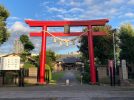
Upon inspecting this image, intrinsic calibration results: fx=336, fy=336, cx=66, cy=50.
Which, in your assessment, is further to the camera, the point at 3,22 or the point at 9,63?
the point at 3,22

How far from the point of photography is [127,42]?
51.2 meters

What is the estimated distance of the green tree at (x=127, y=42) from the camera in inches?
1975

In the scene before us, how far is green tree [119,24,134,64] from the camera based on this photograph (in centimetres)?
5016

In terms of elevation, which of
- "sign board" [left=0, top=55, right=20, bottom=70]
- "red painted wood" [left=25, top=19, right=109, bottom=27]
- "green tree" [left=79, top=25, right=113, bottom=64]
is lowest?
"sign board" [left=0, top=55, right=20, bottom=70]

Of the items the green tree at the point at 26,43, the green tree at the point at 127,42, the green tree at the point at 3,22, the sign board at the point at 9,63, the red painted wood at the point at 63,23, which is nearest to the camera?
the sign board at the point at 9,63

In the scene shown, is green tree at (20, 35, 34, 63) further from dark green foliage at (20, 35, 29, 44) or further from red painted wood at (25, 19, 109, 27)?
red painted wood at (25, 19, 109, 27)

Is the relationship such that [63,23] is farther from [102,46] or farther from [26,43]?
[26,43]

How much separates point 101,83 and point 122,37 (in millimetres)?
20109

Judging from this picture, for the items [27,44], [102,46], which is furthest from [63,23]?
[27,44]

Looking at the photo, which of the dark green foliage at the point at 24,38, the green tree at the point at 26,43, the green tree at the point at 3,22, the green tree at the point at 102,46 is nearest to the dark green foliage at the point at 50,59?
the green tree at the point at 26,43

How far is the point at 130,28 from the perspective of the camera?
54219 mm

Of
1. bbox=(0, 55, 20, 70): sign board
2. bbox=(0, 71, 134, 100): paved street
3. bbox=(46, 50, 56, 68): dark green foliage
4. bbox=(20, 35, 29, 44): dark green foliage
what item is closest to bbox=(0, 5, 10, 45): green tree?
bbox=(0, 55, 20, 70): sign board

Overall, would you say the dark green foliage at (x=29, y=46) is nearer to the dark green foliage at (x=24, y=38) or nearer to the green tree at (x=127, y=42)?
the dark green foliage at (x=24, y=38)

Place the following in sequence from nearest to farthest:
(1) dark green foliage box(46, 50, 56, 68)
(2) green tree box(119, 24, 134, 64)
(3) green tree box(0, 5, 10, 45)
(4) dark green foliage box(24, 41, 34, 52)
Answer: (3) green tree box(0, 5, 10, 45) → (2) green tree box(119, 24, 134, 64) → (4) dark green foliage box(24, 41, 34, 52) → (1) dark green foliage box(46, 50, 56, 68)
